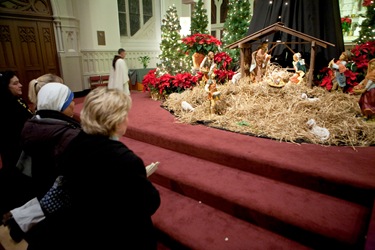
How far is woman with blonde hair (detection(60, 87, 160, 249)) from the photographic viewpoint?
4.08ft

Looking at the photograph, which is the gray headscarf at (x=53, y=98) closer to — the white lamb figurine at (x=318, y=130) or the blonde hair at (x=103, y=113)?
the blonde hair at (x=103, y=113)

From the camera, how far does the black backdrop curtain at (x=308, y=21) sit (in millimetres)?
→ 5055

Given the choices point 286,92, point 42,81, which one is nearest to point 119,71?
point 286,92

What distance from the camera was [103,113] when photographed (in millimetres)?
1326

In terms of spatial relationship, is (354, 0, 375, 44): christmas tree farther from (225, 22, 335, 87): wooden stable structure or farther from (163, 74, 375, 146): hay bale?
(163, 74, 375, 146): hay bale

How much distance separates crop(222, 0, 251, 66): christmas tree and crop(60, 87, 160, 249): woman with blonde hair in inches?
214

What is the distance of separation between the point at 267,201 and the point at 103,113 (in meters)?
1.56

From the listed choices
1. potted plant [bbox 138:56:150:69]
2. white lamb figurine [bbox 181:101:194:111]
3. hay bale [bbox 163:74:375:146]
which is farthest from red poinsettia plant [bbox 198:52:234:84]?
potted plant [bbox 138:56:150:69]

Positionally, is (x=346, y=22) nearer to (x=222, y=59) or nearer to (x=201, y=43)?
(x=222, y=59)

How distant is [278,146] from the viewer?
283 cm

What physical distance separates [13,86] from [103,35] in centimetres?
669

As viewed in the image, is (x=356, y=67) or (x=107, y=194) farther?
(x=356, y=67)

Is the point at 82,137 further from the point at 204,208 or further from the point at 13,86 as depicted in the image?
the point at 13,86

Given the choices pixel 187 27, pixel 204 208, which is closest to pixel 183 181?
pixel 204 208
